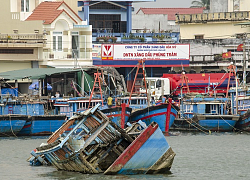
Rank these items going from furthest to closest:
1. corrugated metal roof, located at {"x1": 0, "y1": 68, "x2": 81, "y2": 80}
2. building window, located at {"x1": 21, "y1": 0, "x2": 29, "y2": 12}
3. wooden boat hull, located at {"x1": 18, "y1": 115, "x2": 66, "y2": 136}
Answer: building window, located at {"x1": 21, "y1": 0, "x2": 29, "y2": 12} → corrugated metal roof, located at {"x1": 0, "y1": 68, "x2": 81, "y2": 80} → wooden boat hull, located at {"x1": 18, "y1": 115, "x2": 66, "y2": 136}

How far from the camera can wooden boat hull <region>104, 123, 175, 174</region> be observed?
96.9ft

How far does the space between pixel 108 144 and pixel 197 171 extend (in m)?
4.29

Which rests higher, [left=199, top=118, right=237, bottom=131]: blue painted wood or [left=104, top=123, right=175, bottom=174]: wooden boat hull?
[left=104, top=123, right=175, bottom=174]: wooden boat hull

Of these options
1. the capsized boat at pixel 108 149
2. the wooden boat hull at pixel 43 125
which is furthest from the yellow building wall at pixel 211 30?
the capsized boat at pixel 108 149

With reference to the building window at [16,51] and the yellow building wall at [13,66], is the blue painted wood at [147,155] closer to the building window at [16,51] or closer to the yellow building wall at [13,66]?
the building window at [16,51]

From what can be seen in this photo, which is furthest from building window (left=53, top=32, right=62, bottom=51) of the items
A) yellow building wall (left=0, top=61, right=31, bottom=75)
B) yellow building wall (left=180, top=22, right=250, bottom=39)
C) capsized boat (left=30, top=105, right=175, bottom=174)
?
capsized boat (left=30, top=105, right=175, bottom=174)

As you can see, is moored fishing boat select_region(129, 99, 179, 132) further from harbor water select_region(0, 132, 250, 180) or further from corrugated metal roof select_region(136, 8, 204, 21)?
corrugated metal roof select_region(136, 8, 204, 21)

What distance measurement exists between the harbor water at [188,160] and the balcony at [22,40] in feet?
54.1

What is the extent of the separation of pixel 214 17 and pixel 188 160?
45933mm

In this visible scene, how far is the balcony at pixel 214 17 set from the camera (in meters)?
79.9

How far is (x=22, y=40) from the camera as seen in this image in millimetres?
63625

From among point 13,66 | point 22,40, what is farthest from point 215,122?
point 13,66

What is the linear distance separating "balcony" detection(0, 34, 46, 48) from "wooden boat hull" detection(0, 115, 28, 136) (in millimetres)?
15513

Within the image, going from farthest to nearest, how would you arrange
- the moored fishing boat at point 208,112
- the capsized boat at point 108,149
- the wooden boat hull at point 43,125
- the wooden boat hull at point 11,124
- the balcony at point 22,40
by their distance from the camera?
the balcony at point 22,40, the moored fishing boat at point 208,112, the wooden boat hull at point 43,125, the wooden boat hull at point 11,124, the capsized boat at point 108,149
